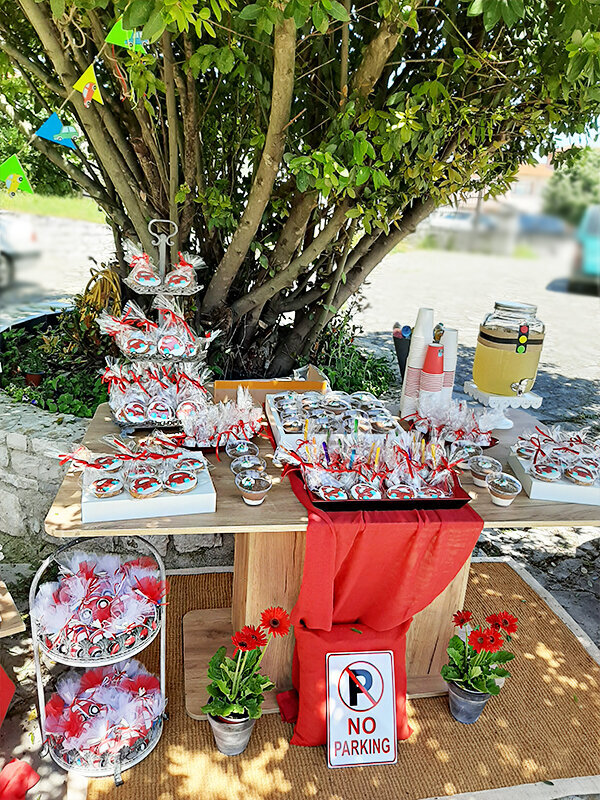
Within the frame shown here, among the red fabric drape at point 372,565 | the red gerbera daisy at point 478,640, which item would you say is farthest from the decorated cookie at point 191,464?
the red gerbera daisy at point 478,640

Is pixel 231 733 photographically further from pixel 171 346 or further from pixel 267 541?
pixel 171 346

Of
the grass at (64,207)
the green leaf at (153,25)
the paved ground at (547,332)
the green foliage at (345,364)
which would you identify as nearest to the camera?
the green leaf at (153,25)

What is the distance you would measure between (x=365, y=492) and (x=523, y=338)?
118cm

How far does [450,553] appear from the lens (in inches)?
79.9

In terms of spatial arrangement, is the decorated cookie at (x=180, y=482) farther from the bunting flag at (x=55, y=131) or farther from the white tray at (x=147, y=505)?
the bunting flag at (x=55, y=131)

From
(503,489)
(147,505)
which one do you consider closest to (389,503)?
(503,489)

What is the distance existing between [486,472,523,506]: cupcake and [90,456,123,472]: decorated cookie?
1.20 meters

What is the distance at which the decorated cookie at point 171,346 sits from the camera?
2510 millimetres

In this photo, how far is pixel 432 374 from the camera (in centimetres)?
256

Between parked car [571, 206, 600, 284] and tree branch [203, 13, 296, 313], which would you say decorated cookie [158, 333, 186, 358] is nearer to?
tree branch [203, 13, 296, 313]

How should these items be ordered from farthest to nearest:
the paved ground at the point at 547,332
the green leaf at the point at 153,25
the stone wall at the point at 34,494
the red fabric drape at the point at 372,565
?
1. the paved ground at the point at 547,332
2. the stone wall at the point at 34,494
3. the red fabric drape at the point at 372,565
4. the green leaf at the point at 153,25

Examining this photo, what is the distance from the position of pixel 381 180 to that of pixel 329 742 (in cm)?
209

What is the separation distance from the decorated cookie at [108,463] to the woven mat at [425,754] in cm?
100

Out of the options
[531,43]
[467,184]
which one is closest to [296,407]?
[467,184]
